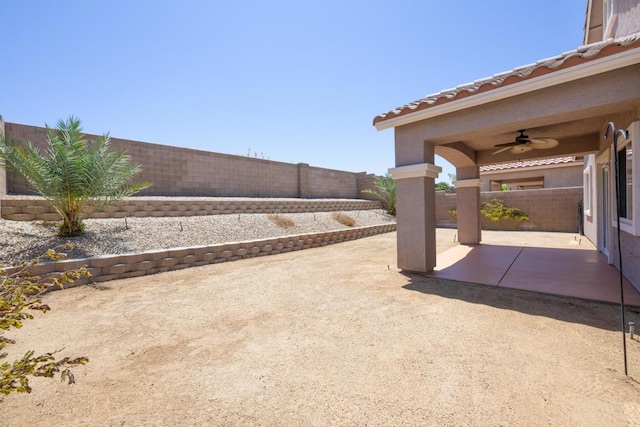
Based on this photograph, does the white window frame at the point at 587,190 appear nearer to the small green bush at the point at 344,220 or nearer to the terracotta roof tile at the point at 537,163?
the terracotta roof tile at the point at 537,163

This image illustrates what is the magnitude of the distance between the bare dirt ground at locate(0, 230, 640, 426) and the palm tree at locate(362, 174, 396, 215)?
13.2 meters

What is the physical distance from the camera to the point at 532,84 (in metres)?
4.51

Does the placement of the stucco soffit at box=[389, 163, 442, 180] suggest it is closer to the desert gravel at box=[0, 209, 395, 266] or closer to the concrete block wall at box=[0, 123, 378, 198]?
the desert gravel at box=[0, 209, 395, 266]

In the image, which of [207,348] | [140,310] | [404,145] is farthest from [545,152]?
[140,310]

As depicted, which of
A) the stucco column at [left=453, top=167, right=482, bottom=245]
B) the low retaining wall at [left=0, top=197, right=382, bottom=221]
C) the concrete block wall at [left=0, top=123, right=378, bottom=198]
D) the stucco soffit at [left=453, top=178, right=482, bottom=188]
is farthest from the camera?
the stucco column at [left=453, top=167, right=482, bottom=245]

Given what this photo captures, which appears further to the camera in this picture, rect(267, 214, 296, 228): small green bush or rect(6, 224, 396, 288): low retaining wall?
rect(267, 214, 296, 228): small green bush

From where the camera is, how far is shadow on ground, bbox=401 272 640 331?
149 inches

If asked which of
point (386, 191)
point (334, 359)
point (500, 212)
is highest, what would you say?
point (386, 191)

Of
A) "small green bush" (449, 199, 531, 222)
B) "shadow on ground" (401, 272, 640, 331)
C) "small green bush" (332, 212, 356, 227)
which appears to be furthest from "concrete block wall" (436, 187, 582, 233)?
"shadow on ground" (401, 272, 640, 331)

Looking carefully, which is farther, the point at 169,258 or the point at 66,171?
the point at 169,258

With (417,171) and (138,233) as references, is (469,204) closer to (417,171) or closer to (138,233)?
(417,171)

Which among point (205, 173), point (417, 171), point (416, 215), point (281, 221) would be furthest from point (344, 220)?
point (417, 171)

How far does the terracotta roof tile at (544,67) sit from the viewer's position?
3840mm

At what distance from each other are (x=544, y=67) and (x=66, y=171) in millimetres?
9874
